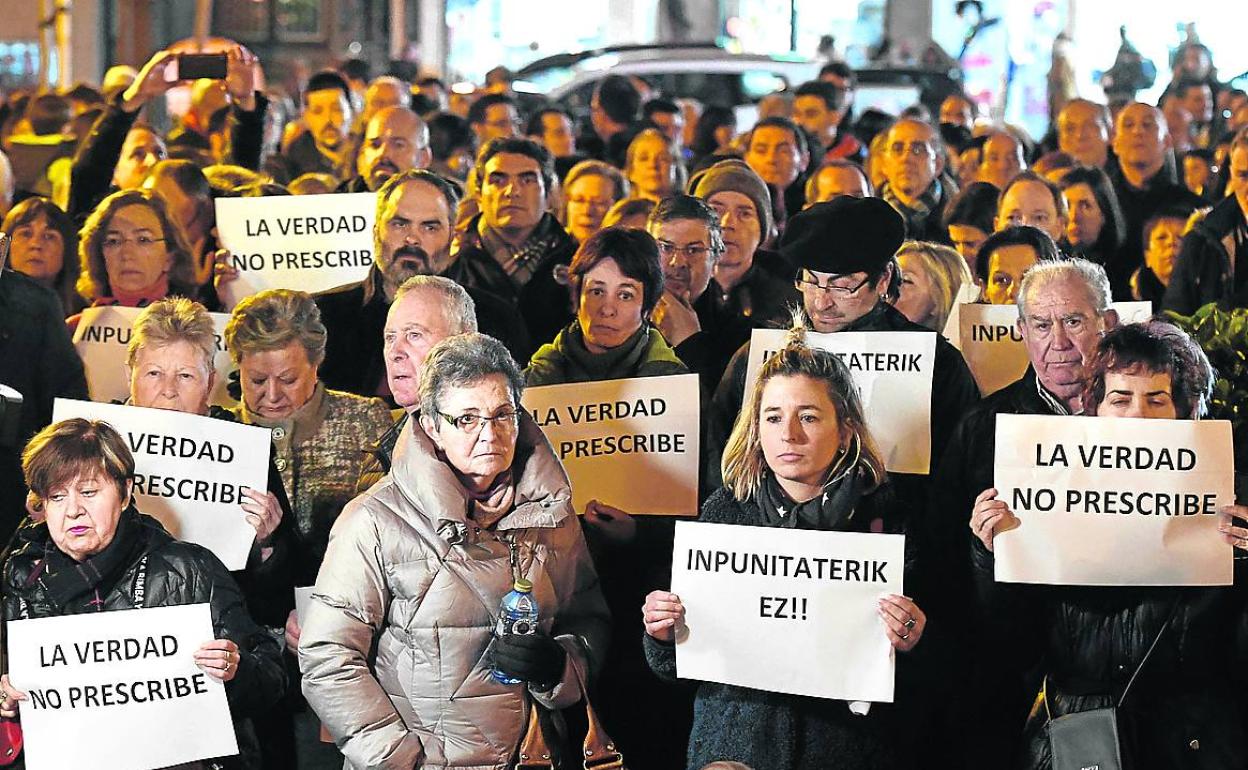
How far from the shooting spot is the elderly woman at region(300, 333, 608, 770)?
514 centimetres

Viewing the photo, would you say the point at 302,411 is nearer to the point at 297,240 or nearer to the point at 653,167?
the point at 297,240

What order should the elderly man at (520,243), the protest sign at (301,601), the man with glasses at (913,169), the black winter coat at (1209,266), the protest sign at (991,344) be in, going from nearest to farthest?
the protest sign at (301,601)
the protest sign at (991,344)
the elderly man at (520,243)
the black winter coat at (1209,266)
the man with glasses at (913,169)

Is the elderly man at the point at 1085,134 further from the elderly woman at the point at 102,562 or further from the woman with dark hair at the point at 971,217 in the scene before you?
the elderly woman at the point at 102,562

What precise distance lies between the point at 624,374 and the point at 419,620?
1.87 metres

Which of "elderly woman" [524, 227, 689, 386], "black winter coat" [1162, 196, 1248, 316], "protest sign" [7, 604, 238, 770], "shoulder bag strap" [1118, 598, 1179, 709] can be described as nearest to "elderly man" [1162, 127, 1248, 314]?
"black winter coat" [1162, 196, 1248, 316]

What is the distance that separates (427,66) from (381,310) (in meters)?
→ 29.4

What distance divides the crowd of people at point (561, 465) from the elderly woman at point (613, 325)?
1 cm

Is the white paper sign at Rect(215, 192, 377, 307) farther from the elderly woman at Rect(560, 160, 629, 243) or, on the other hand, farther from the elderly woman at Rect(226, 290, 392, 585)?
the elderly woman at Rect(226, 290, 392, 585)

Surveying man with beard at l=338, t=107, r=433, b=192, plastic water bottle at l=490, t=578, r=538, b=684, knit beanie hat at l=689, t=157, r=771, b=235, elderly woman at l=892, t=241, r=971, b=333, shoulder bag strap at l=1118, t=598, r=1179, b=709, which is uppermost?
man with beard at l=338, t=107, r=433, b=192

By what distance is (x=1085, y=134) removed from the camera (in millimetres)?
13258

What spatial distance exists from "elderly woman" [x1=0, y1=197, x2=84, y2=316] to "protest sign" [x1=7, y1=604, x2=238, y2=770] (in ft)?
9.80

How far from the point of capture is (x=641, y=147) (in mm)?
11508

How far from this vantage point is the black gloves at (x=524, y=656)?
511 cm

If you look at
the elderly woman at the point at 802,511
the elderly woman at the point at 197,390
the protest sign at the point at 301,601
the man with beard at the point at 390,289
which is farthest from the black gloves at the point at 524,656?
the man with beard at the point at 390,289
